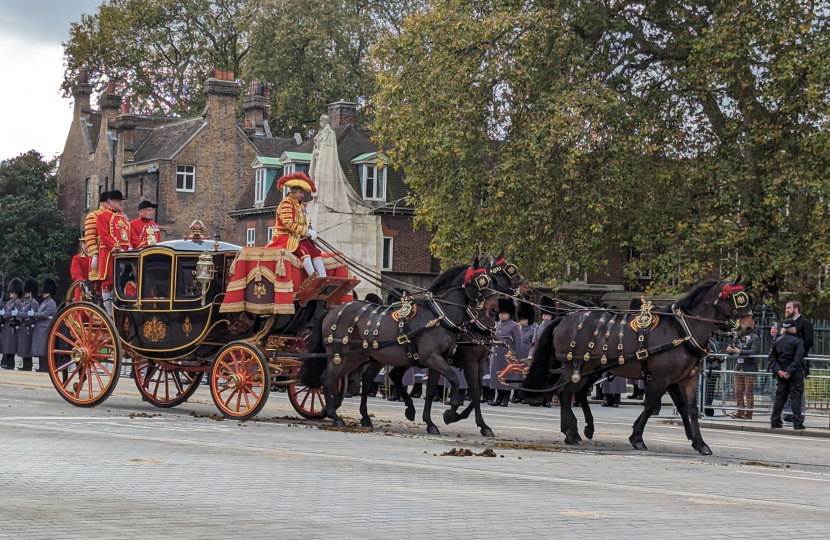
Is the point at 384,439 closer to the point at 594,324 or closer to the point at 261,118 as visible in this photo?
the point at 594,324

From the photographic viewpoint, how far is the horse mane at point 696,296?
16062 millimetres

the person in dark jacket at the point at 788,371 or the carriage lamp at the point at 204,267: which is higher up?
the carriage lamp at the point at 204,267

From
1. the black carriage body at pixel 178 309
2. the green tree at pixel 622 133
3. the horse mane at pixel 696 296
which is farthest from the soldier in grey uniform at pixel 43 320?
the horse mane at pixel 696 296

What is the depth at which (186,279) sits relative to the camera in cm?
1853

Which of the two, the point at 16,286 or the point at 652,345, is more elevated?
the point at 16,286

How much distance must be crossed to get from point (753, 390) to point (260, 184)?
40607 mm

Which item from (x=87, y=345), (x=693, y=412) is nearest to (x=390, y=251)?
(x=87, y=345)

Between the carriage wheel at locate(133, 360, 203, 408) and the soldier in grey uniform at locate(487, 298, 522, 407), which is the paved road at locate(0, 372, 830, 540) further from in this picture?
the soldier in grey uniform at locate(487, 298, 522, 407)

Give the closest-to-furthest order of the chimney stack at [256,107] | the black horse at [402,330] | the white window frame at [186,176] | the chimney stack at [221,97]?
the black horse at [402,330], the chimney stack at [221,97], the white window frame at [186,176], the chimney stack at [256,107]

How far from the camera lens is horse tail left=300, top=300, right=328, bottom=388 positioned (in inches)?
691

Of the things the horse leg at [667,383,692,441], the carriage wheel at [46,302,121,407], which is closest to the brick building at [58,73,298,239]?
the carriage wheel at [46,302,121,407]

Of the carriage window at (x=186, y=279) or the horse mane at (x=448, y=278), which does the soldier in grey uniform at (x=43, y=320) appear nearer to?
the carriage window at (x=186, y=279)

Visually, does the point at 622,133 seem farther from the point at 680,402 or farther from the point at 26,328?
the point at 680,402

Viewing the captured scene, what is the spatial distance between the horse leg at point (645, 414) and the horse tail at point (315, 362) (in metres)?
4.43
